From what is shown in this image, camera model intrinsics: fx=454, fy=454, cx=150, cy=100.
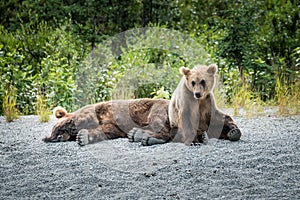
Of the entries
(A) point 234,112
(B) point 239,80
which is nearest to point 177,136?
(A) point 234,112

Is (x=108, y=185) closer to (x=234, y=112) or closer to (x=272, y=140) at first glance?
(x=272, y=140)

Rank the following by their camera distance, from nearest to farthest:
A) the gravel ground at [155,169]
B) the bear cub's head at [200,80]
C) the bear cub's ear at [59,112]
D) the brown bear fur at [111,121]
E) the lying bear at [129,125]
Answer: the gravel ground at [155,169]
the bear cub's head at [200,80]
the lying bear at [129,125]
the brown bear fur at [111,121]
the bear cub's ear at [59,112]

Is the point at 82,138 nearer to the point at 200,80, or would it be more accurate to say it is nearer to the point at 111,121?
the point at 111,121

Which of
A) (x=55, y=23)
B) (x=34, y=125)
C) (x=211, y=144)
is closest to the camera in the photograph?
(x=211, y=144)

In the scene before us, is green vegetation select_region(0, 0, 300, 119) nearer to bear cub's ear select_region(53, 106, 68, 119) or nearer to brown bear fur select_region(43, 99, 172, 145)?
bear cub's ear select_region(53, 106, 68, 119)

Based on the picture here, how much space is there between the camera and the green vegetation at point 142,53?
713 cm

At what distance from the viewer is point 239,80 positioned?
7496 mm

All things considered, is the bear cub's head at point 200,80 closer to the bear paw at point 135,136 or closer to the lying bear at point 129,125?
the lying bear at point 129,125

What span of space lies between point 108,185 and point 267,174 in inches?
48.2

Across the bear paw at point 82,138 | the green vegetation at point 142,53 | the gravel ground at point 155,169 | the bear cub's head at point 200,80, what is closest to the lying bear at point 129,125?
the bear paw at point 82,138

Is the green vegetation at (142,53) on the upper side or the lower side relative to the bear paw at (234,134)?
upper

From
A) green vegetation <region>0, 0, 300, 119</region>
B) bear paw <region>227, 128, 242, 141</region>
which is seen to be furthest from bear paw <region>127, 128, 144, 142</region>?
green vegetation <region>0, 0, 300, 119</region>

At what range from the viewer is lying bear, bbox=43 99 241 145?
475cm

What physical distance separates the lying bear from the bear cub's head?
348 mm
